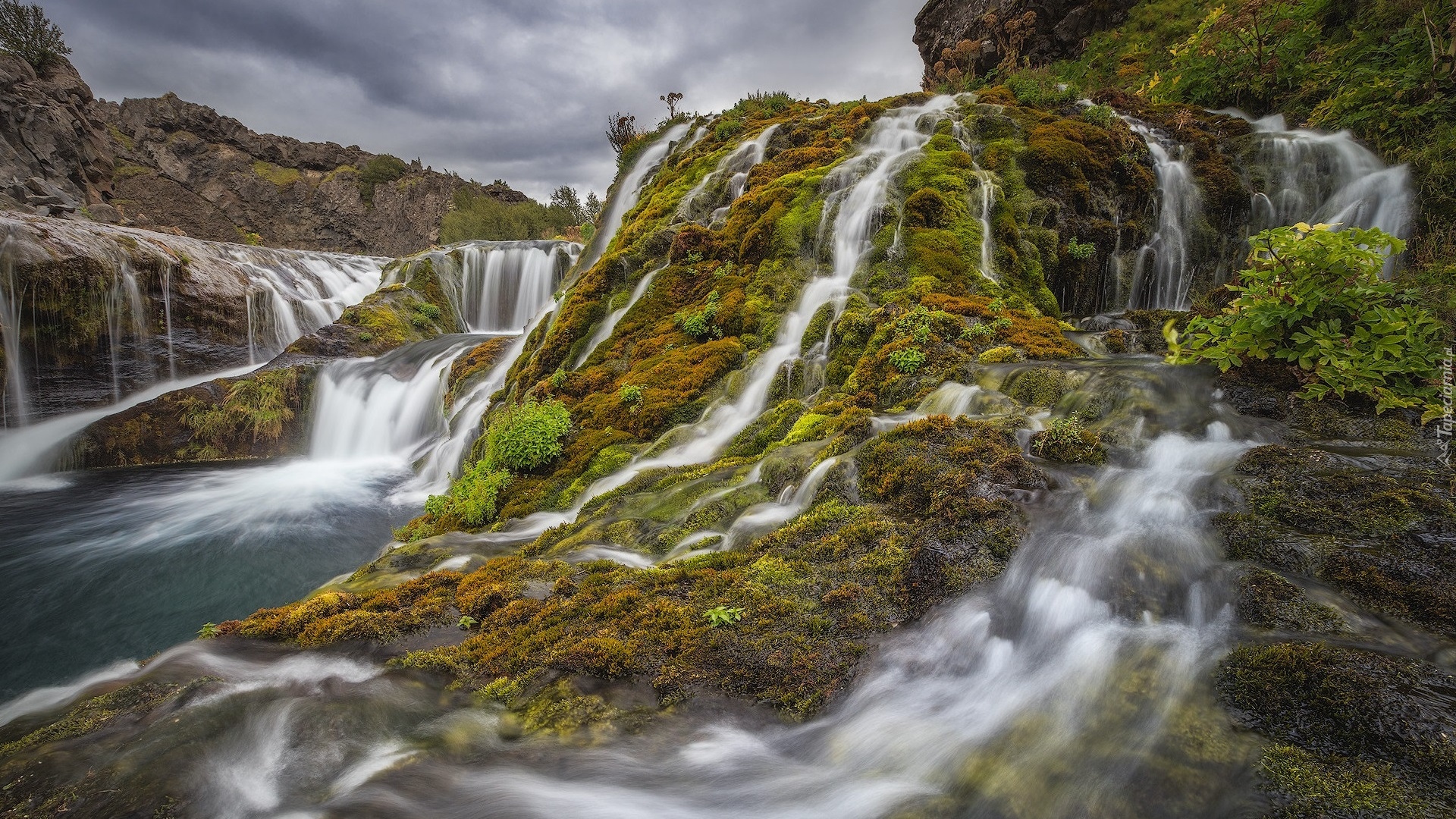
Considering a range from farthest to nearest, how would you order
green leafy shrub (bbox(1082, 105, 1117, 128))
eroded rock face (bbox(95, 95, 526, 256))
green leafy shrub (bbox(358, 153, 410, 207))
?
green leafy shrub (bbox(358, 153, 410, 207)), eroded rock face (bbox(95, 95, 526, 256)), green leafy shrub (bbox(1082, 105, 1117, 128))

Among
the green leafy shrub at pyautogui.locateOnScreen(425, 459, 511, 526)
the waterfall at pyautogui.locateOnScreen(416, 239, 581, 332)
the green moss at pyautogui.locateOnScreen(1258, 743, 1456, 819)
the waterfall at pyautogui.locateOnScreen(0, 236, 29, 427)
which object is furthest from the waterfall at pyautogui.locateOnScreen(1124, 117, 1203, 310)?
the waterfall at pyautogui.locateOnScreen(0, 236, 29, 427)

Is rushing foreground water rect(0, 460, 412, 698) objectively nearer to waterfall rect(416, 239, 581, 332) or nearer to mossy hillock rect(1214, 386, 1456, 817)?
mossy hillock rect(1214, 386, 1456, 817)

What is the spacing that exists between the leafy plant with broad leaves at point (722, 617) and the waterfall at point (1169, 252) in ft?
37.4

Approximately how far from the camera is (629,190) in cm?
1886

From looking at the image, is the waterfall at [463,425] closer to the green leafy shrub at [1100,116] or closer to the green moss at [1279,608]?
the green moss at [1279,608]

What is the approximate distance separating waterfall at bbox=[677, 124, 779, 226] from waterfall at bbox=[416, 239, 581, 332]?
14363 millimetres

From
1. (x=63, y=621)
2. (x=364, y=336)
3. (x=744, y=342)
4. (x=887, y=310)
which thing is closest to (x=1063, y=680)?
(x=887, y=310)

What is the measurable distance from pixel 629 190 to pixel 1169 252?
15.2 metres

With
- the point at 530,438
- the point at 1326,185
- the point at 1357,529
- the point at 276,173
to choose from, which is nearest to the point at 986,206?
the point at 1326,185

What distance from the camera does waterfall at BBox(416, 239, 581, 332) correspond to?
25.3 metres

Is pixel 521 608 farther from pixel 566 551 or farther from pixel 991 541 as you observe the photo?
pixel 991 541

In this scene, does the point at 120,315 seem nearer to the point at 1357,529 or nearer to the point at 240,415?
the point at 240,415

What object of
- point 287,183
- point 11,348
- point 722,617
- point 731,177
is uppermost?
point 287,183

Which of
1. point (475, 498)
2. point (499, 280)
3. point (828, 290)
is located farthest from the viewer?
point (499, 280)
